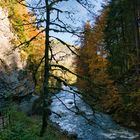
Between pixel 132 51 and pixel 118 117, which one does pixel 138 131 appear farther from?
pixel 132 51

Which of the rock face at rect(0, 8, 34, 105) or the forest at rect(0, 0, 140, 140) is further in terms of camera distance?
the rock face at rect(0, 8, 34, 105)

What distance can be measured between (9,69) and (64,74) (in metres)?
10.4

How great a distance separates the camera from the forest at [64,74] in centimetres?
1555

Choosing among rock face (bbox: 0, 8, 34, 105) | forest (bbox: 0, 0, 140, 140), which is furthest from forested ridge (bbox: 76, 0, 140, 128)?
rock face (bbox: 0, 8, 34, 105)

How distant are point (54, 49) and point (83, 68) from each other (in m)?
42.1

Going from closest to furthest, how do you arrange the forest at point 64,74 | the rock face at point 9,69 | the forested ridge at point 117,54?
the forest at point 64,74 < the rock face at point 9,69 < the forested ridge at point 117,54

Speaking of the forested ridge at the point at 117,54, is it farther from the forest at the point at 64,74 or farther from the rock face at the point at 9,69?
the rock face at the point at 9,69

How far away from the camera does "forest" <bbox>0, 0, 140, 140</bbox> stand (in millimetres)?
15547

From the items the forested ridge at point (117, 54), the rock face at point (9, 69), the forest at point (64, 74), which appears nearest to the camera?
the forest at point (64, 74)

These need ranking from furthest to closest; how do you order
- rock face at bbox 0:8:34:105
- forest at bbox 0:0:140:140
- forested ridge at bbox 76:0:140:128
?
1. forested ridge at bbox 76:0:140:128
2. rock face at bbox 0:8:34:105
3. forest at bbox 0:0:140:140

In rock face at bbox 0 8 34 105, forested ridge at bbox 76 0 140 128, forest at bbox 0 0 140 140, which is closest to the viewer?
forest at bbox 0 0 140 140

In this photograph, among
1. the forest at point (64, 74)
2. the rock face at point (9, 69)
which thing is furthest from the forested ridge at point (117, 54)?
the rock face at point (9, 69)

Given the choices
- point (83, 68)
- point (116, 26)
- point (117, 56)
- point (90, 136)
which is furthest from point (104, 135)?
point (83, 68)

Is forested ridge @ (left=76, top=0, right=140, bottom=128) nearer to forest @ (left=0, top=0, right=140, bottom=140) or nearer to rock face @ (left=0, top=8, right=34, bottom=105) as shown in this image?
forest @ (left=0, top=0, right=140, bottom=140)
